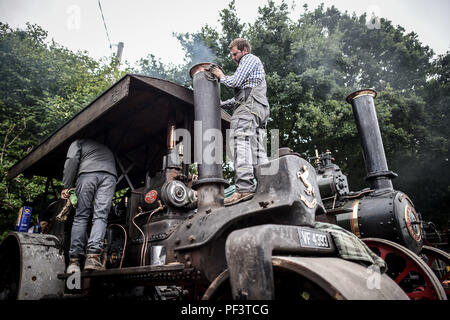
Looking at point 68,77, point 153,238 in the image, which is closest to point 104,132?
point 153,238

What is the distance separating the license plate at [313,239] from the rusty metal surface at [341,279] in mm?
161

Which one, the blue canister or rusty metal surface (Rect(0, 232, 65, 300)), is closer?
rusty metal surface (Rect(0, 232, 65, 300))

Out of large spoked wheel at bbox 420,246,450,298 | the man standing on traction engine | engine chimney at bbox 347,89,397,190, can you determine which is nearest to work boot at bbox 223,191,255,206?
the man standing on traction engine

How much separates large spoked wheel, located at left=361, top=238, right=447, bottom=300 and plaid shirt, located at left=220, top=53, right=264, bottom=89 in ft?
9.06

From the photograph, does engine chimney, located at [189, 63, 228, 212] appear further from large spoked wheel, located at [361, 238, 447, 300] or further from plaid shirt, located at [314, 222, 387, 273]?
large spoked wheel, located at [361, 238, 447, 300]

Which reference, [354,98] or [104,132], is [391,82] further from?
[104,132]

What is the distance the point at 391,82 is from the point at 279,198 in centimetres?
1931

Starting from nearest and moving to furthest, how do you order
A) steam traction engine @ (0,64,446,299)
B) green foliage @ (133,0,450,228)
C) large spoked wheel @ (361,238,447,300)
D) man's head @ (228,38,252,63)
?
1. steam traction engine @ (0,64,446,299)
2. man's head @ (228,38,252,63)
3. large spoked wheel @ (361,238,447,300)
4. green foliage @ (133,0,450,228)

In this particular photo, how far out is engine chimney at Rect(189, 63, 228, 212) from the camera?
2471 mm

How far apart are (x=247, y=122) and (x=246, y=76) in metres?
0.49

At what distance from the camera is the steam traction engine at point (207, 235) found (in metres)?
1.51

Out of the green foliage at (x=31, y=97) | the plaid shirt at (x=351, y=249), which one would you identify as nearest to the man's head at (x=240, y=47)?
the plaid shirt at (x=351, y=249)

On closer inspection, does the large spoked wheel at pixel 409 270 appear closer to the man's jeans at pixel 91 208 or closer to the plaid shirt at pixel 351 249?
the plaid shirt at pixel 351 249

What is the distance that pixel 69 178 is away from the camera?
10.6 ft
